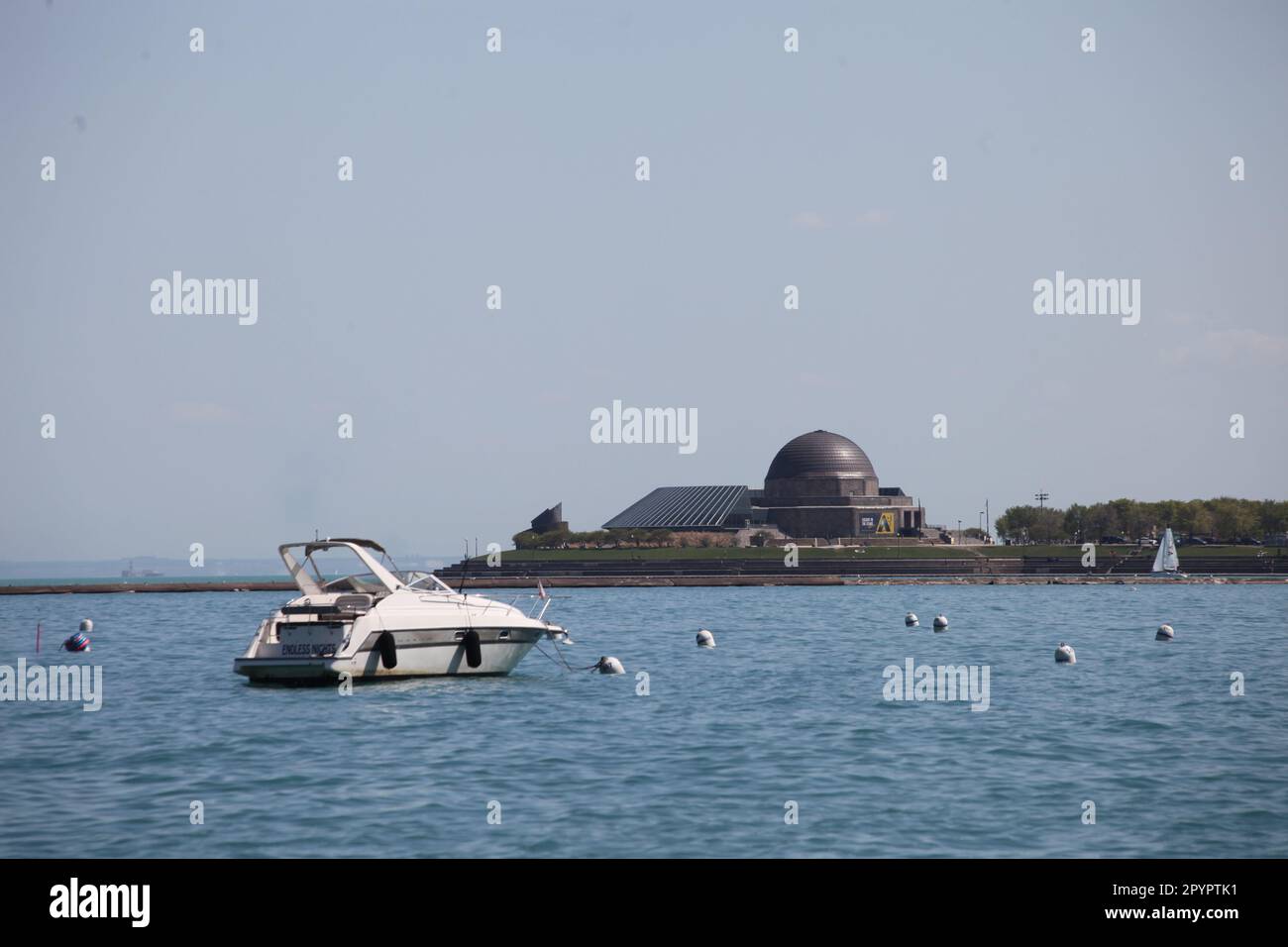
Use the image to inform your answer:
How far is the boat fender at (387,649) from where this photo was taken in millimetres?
32469

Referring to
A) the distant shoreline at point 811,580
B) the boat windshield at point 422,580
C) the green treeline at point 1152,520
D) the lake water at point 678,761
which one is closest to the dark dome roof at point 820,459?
the green treeline at point 1152,520

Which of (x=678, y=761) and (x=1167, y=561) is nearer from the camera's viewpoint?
(x=678, y=761)

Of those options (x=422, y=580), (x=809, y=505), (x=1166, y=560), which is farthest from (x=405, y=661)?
(x=809, y=505)

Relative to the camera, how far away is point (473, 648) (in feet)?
111

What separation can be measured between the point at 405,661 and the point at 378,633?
3.38 feet

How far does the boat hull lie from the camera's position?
3203cm

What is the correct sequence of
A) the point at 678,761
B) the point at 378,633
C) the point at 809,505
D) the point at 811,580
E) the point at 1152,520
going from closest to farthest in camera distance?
the point at 678,761 < the point at 378,633 < the point at 811,580 < the point at 1152,520 < the point at 809,505

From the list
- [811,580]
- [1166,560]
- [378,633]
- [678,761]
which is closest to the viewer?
[678,761]

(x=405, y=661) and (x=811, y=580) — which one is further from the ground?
(x=405, y=661)

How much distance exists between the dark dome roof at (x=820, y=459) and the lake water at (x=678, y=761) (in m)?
123

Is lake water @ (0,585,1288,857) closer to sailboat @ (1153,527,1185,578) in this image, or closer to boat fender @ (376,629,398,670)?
boat fender @ (376,629,398,670)

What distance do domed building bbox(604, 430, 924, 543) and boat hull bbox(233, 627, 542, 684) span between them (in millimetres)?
125418

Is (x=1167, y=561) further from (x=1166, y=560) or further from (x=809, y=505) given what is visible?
(x=809, y=505)
